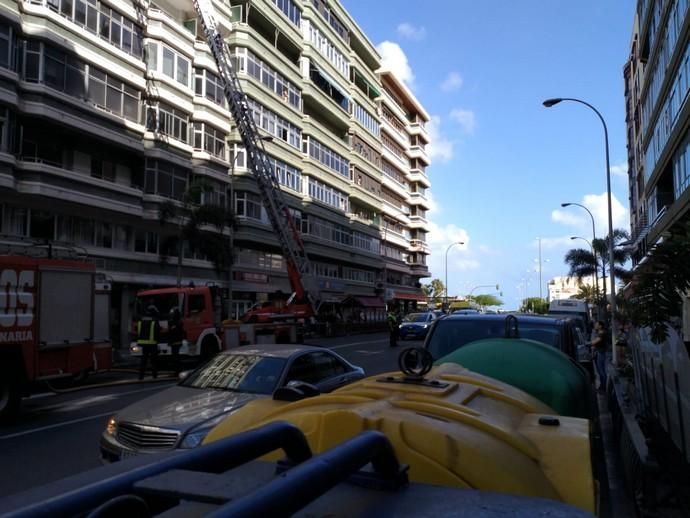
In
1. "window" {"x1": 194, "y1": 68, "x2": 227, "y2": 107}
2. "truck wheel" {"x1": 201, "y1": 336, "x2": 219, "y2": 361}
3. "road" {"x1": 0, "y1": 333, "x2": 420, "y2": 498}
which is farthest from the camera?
"window" {"x1": 194, "y1": 68, "x2": 227, "y2": 107}

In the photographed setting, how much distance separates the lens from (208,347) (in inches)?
758

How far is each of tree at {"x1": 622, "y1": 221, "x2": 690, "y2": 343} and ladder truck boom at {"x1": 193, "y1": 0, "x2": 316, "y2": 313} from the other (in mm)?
29350

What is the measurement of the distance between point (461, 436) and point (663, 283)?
390 centimetres

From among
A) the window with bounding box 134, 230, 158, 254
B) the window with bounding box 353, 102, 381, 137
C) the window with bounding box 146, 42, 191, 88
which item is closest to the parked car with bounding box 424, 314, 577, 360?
the window with bounding box 134, 230, 158, 254

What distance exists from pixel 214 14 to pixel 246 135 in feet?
26.3

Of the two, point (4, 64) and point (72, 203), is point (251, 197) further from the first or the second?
point (4, 64)

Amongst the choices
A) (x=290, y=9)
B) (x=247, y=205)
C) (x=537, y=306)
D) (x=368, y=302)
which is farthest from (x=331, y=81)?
(x=537, y=306)

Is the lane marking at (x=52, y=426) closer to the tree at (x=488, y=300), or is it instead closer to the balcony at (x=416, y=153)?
the balcony at (x=416, y=153)

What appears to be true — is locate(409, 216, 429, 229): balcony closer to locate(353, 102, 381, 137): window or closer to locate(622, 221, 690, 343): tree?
locate(353, 102, 381, 137): window

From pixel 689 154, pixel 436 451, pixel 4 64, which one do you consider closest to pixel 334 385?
pixel 436 451

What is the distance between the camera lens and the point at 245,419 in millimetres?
2609

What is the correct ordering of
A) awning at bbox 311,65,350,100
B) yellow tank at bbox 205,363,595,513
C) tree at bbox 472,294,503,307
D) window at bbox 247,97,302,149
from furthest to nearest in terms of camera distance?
tree at bbox 472,294,503,307, awning at bbox 311,65,350,100, window at bbox 247,97,302,149, yellow tank at bbox 205,363,595,513

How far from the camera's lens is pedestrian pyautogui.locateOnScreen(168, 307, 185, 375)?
17.2 metres

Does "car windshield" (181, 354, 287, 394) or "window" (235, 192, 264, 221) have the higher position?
"window" (235, 192, 264, 221)
